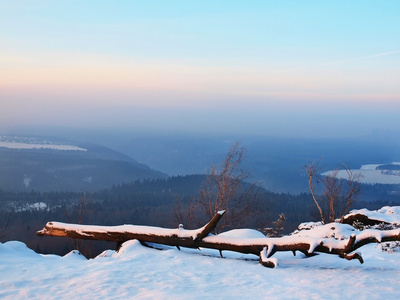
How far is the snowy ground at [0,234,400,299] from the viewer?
558 centimetres

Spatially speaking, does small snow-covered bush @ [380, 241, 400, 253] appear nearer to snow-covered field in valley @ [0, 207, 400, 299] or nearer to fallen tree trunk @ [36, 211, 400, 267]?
snow-covered field in valley @ [0, 207, 400, 299]

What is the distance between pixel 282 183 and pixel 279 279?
150226 mm

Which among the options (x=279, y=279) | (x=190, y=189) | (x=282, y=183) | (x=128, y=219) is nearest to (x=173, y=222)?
(x=279, y=279)

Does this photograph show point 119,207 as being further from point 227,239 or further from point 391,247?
point 227,239

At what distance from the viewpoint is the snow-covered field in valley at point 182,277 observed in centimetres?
559

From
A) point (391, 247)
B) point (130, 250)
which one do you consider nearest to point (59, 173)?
point (130, 250)

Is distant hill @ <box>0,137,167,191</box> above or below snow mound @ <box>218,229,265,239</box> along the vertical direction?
below

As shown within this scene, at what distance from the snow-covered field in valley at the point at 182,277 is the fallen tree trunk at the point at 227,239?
0.84 ft

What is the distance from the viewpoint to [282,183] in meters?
153

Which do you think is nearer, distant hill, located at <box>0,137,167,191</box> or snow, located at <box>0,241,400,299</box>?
snow, located at <box>0,241,400,299</box>

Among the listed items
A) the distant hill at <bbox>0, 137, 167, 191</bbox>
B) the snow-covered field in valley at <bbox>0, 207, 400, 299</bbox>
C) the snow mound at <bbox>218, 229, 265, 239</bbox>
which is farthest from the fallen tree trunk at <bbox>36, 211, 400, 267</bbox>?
the distant hill at <bbox>0, 137, 167, 191</bbox>

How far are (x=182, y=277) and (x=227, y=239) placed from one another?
7.57ft

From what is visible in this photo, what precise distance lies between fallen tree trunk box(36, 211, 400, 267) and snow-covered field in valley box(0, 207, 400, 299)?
257mm

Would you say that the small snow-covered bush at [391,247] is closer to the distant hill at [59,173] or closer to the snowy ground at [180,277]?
the snowy ground at [180,277]
